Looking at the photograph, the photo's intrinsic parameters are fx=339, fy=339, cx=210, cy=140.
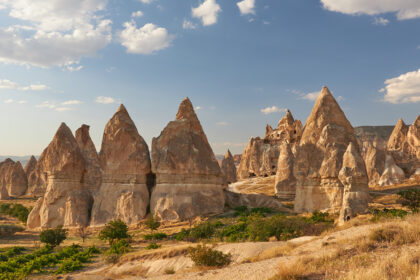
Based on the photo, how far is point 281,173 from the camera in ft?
129

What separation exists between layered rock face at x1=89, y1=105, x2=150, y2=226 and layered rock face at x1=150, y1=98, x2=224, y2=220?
1.06 m

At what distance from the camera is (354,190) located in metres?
19.3

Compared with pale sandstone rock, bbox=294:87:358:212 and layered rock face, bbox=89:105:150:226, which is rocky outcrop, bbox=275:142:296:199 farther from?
layered rock face, bbox=89:105:150:226

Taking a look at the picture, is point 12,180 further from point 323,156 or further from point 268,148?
point 323,156

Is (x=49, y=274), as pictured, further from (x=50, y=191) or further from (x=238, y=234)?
(x=50, y=191)

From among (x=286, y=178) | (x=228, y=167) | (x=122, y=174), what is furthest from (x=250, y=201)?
(x=228, y=167)

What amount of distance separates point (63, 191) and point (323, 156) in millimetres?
20451

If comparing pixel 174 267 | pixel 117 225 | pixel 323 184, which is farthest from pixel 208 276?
pixel 323 184

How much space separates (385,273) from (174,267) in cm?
845

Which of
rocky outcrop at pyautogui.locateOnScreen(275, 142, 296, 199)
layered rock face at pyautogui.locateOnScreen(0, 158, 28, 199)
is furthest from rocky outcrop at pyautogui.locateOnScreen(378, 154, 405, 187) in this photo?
layered rock face at pyautogui.locateOnScreen(0, 158, 28, 199)

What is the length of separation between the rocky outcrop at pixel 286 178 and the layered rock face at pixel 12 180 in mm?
43748

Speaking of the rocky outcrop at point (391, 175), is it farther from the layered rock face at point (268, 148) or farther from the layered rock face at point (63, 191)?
the layered rock face at point (63, 191)

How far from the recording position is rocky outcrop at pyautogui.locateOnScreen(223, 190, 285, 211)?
27.8 metres

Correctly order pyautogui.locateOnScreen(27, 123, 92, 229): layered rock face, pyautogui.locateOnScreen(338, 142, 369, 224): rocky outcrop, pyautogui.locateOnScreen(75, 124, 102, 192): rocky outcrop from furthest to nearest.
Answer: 1. pyautogui.locateOnScreen(75, 124, 102, 192): rocky outcrop
2. pyautogui.locateOnScreen(27, 123, 92, 229): layered rock face
3. pyautogui.locateOnScreen(338, 142, 369, 224): rocky outcrop
